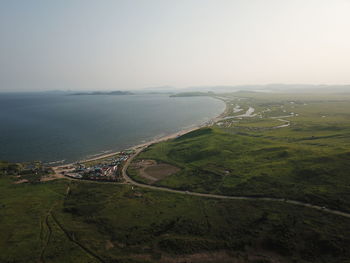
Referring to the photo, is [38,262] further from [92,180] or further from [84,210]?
[92,180]

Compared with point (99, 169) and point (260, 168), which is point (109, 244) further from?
point (260, 168)

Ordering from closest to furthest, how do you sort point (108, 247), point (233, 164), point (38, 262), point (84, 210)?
point (38, 262)
point (108, 247)
point (84, 210)
point (233, 164)

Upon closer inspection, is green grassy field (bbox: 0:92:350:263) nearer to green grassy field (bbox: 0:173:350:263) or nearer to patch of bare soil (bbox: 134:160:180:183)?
green grassy field (bbox: 0:173:350:263)

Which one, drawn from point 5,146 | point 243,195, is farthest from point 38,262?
point 5,146

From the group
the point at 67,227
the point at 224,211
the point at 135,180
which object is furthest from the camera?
the point at 135,180

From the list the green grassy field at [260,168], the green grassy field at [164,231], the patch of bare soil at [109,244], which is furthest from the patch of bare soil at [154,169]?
the patch of bare soil at [109,244]

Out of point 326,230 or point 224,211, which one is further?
point 224,211
